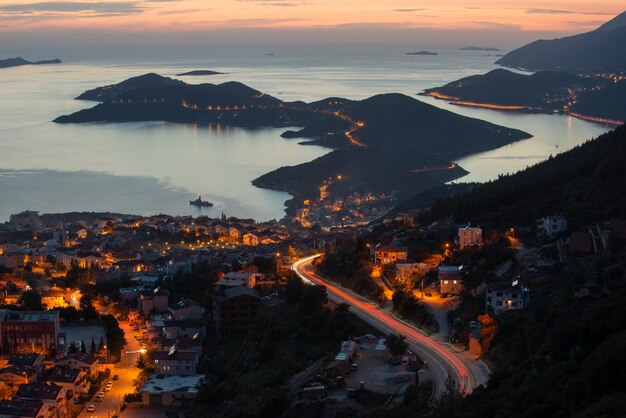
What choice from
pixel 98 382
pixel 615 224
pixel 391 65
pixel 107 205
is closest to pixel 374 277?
pixel 615 224

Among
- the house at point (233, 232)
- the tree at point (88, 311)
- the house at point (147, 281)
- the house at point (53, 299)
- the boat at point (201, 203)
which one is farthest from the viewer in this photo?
the boat at point (201, 203)

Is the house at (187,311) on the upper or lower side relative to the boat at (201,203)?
upper

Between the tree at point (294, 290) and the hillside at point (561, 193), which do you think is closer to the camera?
the tree at point (294, 290)

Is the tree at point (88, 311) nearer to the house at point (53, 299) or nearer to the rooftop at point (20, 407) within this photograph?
the house at point (53, 299)

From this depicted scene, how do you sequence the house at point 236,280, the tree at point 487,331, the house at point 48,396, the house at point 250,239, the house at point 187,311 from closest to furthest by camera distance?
1. the house at point 48,396
2. the tree at point 487,331
3. the house at point 187,311
4. the house at point 236,280
5. the house at point 250,239

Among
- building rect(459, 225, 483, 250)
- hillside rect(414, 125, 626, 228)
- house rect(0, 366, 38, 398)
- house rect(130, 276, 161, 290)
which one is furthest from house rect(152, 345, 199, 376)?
hillside rect(414, 125, 626, 228)

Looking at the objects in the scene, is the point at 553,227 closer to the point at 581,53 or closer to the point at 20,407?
the point at 20,407

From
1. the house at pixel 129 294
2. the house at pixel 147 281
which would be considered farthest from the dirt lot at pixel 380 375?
the house at pixel 147 281

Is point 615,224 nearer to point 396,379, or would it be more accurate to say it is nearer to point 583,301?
point 583,301
